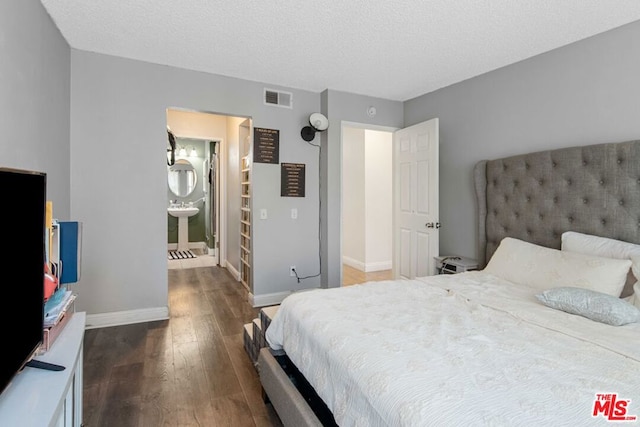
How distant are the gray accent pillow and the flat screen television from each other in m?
2.39

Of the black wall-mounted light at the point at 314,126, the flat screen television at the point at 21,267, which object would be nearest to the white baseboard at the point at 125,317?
the flat screen television at the point at 21,267

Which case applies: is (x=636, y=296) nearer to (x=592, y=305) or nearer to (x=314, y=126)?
(x=592, y=305)

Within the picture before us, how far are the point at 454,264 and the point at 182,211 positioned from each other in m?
5.40

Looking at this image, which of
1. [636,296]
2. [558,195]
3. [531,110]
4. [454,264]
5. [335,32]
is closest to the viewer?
[636,296]

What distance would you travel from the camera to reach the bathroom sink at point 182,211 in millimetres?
6539

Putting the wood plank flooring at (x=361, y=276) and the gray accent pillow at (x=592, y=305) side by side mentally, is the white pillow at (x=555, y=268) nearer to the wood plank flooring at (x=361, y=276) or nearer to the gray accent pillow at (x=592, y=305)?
the gray accent pillow at (x=592, y=305)

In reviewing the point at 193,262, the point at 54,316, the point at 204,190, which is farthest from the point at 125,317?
the point at 204,190

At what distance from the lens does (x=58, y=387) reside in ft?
3.38

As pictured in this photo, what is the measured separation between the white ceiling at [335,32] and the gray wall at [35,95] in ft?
0.80

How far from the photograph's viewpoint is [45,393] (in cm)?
99

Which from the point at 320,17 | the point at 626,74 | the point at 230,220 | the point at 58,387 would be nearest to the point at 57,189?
the point at 58,387

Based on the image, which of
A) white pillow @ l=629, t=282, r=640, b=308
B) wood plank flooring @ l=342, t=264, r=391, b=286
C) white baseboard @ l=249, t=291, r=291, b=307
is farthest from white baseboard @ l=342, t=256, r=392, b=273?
white pillow @ l=629, t=282, r=640, b=308

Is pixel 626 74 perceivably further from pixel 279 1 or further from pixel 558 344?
pixel 279 1

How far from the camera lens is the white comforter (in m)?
0.91
